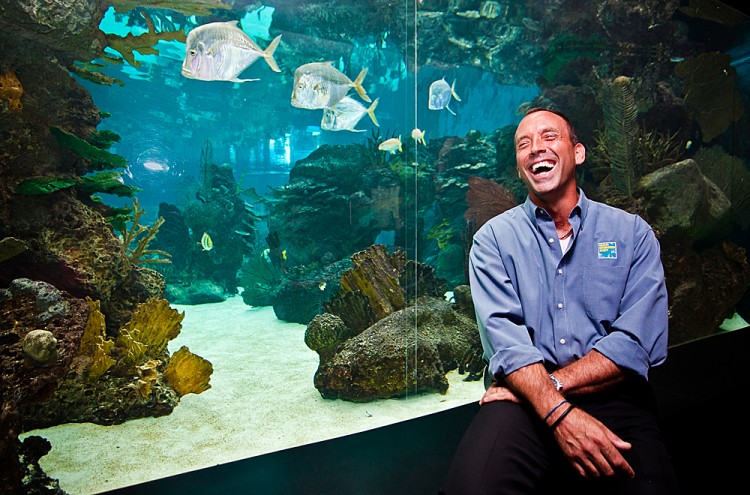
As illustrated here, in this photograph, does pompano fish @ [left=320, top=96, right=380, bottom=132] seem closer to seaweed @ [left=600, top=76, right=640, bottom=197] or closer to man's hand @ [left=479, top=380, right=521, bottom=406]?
man's hand @ [left=479, top=380, right=521, bottom=406]

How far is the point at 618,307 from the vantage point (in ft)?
5.46

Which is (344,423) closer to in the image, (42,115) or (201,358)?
(201,358)

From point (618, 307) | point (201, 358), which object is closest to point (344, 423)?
point (201, 358)

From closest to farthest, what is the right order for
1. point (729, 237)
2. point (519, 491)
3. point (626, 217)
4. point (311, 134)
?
point (519, 491) < point (626, 217) < point (311, 134) < point (729, 237)

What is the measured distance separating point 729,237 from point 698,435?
148 inches

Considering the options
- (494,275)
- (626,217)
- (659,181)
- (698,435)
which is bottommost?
(698,435)

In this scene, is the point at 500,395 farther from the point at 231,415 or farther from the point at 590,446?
the point at 231,415

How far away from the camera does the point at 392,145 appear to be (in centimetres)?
322

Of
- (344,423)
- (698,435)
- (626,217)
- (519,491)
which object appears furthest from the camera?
(344,423)

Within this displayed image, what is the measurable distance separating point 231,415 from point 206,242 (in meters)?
1.36

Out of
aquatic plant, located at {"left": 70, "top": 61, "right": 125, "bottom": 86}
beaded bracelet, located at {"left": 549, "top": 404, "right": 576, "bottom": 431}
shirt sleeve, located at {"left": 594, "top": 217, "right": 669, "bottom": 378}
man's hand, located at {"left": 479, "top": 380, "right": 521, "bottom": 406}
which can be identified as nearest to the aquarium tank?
aquatic plant, located at {"left": 70, "top": 61, "right": 125, "bottom": 86}

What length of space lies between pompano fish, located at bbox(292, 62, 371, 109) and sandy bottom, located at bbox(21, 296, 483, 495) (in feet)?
5.58

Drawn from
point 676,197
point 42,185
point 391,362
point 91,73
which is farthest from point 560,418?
point 676,197

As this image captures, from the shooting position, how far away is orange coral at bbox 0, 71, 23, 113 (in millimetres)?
2098
